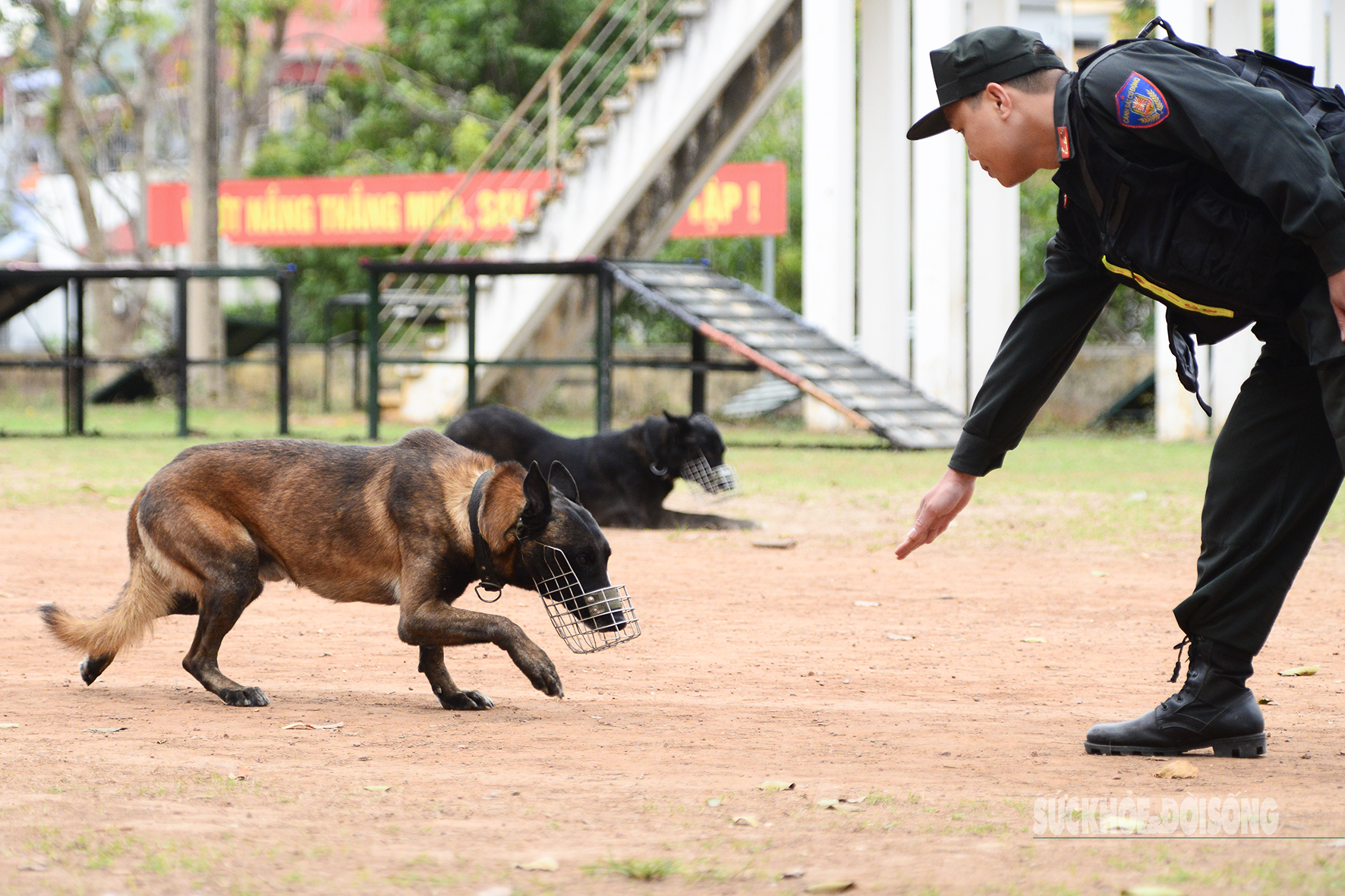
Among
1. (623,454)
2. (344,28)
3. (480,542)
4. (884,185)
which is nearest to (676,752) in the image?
(480,542)

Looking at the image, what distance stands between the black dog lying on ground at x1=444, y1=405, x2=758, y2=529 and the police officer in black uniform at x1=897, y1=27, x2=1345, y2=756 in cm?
568

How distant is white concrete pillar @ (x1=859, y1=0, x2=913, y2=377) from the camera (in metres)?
19.8

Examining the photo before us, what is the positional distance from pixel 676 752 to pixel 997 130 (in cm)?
188

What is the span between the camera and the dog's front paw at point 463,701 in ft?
16.3

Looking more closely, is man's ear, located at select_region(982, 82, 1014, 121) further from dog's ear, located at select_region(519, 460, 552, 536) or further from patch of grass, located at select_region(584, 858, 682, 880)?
patch of grass, located at select_region(584, 858, 682, 880)

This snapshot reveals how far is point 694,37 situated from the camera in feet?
64.5

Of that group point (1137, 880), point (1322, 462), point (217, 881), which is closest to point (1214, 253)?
point (1322, 462)

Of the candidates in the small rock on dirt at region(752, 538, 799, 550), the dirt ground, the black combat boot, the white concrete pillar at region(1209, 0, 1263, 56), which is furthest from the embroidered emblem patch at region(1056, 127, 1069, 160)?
the white concrete pillar at region(1209, 0, 1263, 56)

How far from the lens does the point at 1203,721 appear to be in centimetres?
404

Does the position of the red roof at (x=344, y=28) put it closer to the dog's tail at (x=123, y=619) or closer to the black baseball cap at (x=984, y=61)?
the dog's tail at (x=123, y=619)

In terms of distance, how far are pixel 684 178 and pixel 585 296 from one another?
7.10 feet

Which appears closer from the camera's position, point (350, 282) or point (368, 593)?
point (368, 593)

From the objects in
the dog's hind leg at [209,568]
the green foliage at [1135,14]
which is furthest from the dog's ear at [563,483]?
the green foliage at [1135,14]

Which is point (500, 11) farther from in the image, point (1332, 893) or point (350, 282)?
point (1332, 893)
